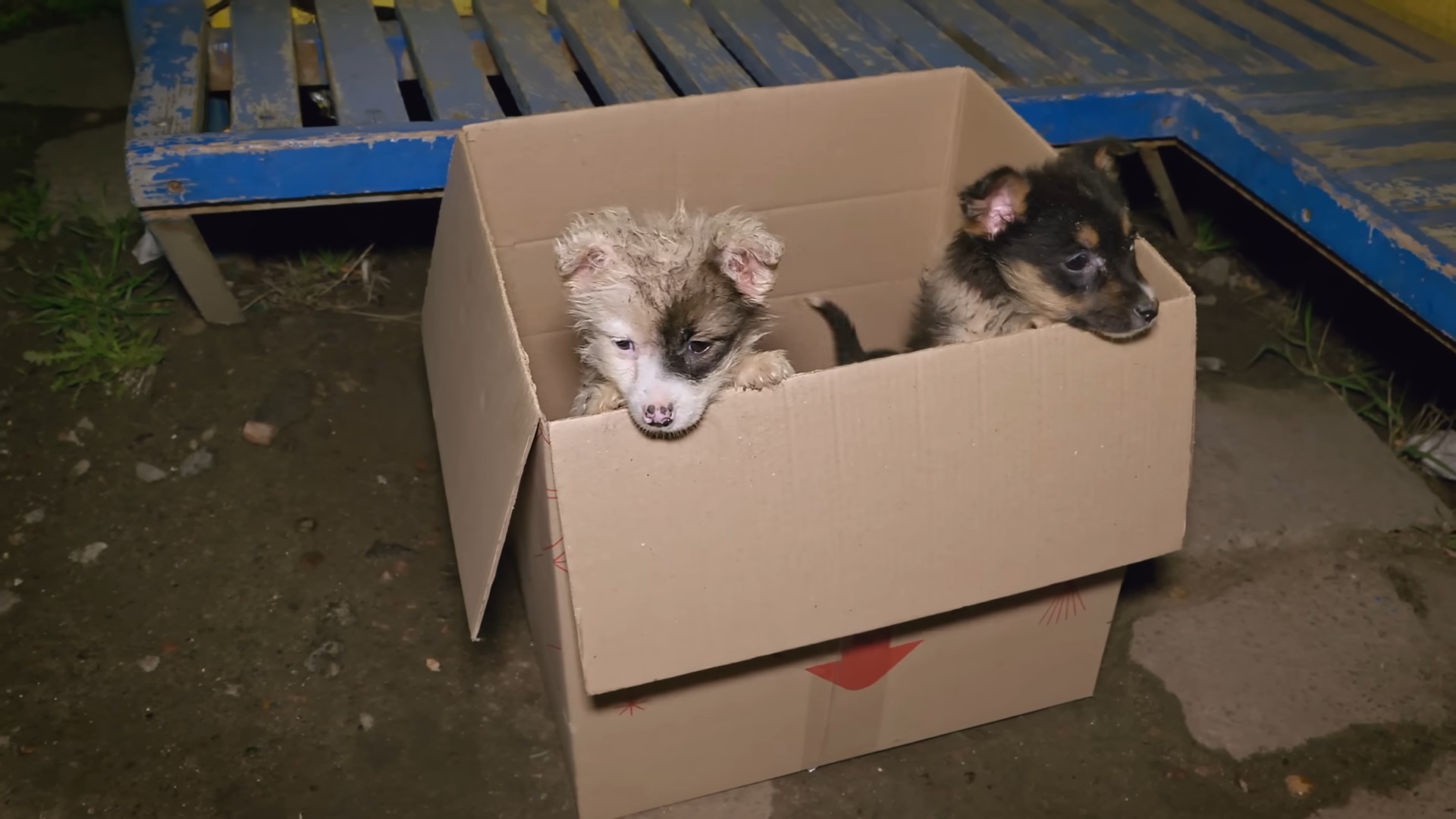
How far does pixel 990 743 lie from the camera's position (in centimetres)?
267

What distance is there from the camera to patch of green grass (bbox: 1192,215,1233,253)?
432cm

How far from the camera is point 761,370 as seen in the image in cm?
212

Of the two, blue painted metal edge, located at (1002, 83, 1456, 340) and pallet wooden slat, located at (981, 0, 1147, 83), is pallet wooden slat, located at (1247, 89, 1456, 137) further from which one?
pallet wooden slat, located at (981, 0, 1147, 83)

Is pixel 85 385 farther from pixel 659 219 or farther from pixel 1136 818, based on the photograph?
pixel 1136 818

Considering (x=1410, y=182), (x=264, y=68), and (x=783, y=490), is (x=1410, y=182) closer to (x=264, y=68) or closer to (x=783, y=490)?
(x=783, y=490)

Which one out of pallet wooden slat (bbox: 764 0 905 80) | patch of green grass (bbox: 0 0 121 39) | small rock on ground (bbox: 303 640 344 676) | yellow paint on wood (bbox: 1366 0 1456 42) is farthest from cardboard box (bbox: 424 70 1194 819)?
patch of green grass (bbox: 0 0 121 39)

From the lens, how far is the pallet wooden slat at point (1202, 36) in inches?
143

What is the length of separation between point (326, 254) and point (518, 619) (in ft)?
5.74

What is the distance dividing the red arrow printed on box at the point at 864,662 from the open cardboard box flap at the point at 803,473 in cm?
26

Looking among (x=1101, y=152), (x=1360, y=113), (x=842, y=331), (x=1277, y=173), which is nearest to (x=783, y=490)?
(x=842, y=331)

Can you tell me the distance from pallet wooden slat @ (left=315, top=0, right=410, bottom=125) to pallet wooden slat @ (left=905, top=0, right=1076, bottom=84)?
1808 millimetres

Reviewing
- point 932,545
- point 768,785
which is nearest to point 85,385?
point 768,785

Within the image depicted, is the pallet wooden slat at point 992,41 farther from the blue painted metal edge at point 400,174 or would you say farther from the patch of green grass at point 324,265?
the patch of green grass at point 324,265

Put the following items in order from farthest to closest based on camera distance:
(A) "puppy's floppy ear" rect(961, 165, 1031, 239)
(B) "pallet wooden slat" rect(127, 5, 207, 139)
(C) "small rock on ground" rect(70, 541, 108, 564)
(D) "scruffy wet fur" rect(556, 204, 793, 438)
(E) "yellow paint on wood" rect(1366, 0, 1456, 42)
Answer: (E) "yellow paint on wood" rect(1366, 0, 1456, 42) < (B) "pallet wooden slat" rect(127, 5, 207, 139) < (C) "small rock on ground" rect(70, 541, 108, 564) < (A) "puppy's floppy ear" rect(961, 165, 1031, 239) < (D) "scruffy wet fur" rect(556, 204, 793, 438)
